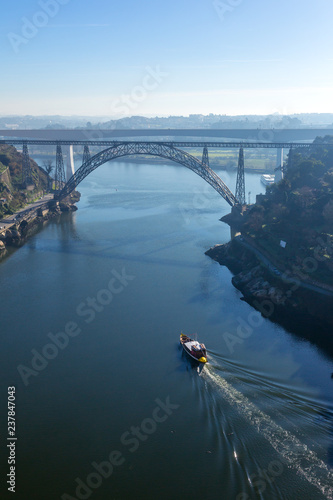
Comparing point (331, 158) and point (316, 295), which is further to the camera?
point (331, 158)

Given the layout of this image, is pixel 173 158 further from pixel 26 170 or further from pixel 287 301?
pixel 287 301

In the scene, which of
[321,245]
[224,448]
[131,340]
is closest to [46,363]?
[131,340]

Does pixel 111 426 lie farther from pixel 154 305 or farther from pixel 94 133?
pixel 94 133

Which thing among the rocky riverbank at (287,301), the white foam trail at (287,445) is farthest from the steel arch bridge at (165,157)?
the white foam trail at (287,445)

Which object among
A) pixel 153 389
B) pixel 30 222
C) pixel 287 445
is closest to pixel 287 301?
pixel 153 389

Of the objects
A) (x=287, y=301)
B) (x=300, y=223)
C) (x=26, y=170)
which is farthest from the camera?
(x=26, y=170)

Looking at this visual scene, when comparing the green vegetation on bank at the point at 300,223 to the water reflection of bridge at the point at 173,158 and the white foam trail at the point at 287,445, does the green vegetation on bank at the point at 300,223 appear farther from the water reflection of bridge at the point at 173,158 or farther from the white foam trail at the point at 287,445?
the white foam trail at the point at 287,445
